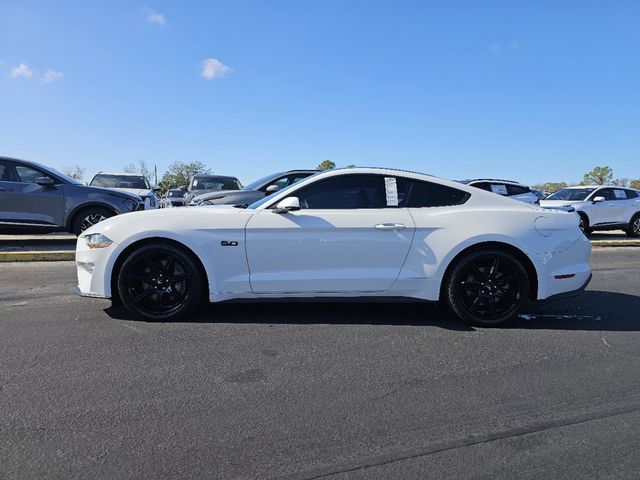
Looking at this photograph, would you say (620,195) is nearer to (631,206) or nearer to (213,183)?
(631,206)

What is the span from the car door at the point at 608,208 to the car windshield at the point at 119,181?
13168mm

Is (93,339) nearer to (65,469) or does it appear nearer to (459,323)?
(65,469)

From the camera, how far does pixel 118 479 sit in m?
2.11

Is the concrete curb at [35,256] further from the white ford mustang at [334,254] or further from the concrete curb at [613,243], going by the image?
the concrete curb at [613,243]

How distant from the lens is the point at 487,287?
176 inches

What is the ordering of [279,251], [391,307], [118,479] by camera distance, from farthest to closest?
[391,307] < [279,251] < [118,479]

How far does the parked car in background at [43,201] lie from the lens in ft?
29.6

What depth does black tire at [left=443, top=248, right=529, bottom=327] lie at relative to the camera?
4.42m

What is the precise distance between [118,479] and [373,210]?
9.98 feet

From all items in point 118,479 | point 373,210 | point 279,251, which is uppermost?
point 373,210

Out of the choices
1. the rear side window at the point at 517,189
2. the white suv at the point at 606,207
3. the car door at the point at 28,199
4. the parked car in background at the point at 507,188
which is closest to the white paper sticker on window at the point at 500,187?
the parked car in background at the point at 507,188

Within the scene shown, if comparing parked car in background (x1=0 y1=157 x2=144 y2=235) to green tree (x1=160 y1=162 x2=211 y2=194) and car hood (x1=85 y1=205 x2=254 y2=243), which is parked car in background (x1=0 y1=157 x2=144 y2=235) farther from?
green tree (x1=160 y1=162 x2=211 y2=194)

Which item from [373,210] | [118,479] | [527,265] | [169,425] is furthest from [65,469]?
[527,265]

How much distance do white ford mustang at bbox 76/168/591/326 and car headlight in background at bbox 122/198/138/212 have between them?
5.31m
